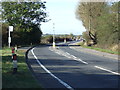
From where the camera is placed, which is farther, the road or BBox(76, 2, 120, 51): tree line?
BBox(76, 2, 120, 51): tree line

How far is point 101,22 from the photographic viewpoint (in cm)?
4419

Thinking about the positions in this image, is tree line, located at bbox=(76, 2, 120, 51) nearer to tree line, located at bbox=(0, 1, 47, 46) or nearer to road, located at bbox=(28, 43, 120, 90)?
tree line, located at bbox=(0, 1, 47, 46)

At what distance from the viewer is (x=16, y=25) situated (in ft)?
195

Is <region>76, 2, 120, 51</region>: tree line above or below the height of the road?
above

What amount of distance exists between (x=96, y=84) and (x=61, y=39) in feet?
338

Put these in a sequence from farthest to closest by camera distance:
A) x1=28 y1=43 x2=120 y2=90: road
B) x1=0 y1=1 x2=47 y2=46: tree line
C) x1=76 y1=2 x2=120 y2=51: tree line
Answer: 1. x1=0 y1=1 x2=47 y2=46: tree line
2. x1=76 y1=2 x2=120 y2=51: tree line
3. x1=28 y1=43 x2=120 y2=90: road

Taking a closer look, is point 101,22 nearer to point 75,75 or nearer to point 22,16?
point 22,16

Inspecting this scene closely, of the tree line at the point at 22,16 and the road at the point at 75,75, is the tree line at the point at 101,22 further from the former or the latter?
the road at the point at 75,75

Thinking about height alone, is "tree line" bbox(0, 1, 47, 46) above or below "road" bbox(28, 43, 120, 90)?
above

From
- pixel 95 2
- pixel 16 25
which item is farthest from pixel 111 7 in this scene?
pixel 16 25

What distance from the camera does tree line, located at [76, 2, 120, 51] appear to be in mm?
41250

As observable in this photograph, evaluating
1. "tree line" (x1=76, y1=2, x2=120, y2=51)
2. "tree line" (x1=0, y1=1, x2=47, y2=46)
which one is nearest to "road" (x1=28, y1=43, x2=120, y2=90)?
"tree line" (x1=76, y1=2, x2=120, y2=51)

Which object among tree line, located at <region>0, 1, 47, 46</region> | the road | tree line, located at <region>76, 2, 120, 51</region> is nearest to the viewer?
the road

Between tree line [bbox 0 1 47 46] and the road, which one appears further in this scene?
tree line [bbox 0 1 47 46]
